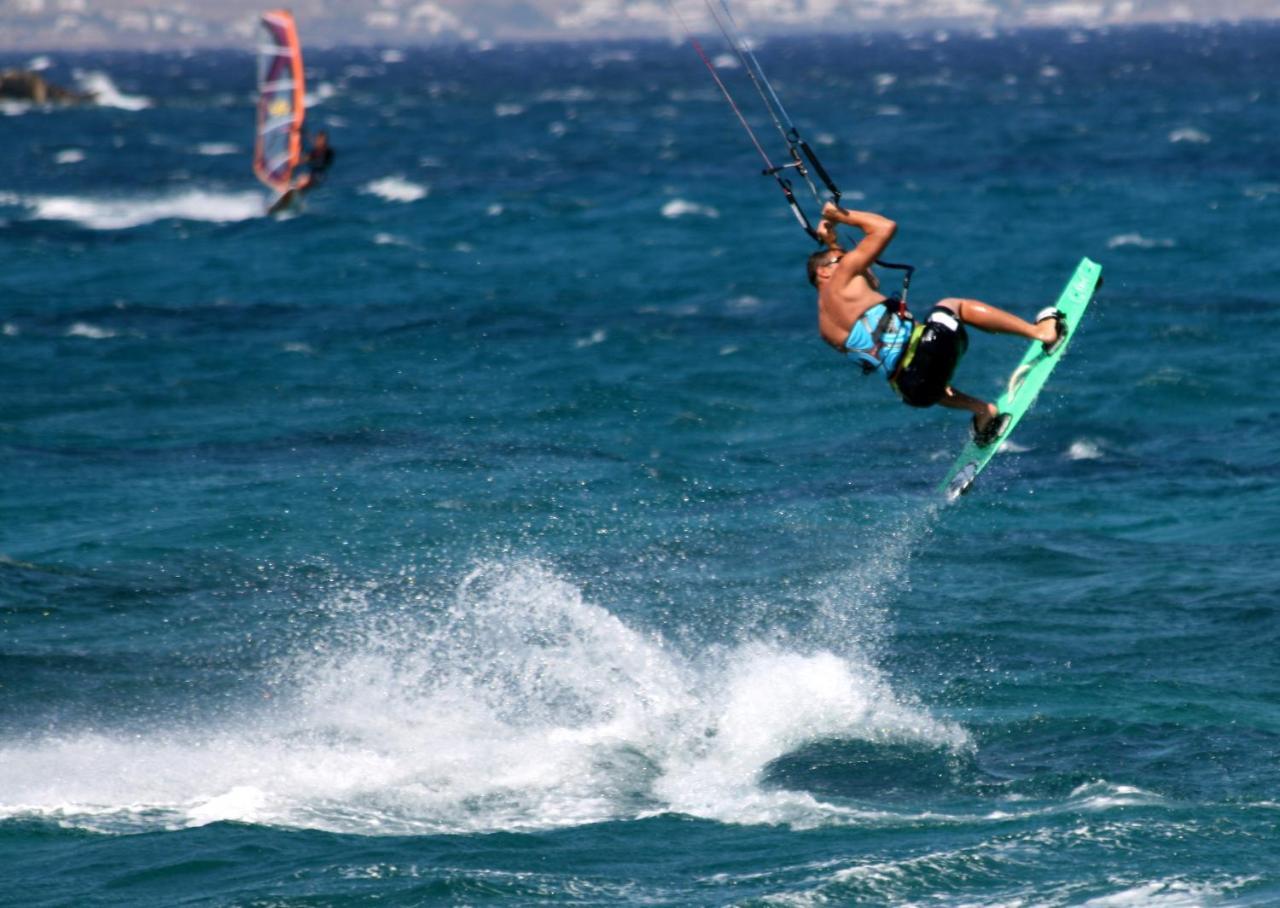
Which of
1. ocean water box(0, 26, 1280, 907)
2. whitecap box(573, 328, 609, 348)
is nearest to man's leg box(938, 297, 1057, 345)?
ocean water box(0, 26, 1280, 907)

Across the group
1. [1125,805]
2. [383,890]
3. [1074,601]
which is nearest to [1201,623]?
[1074,601]

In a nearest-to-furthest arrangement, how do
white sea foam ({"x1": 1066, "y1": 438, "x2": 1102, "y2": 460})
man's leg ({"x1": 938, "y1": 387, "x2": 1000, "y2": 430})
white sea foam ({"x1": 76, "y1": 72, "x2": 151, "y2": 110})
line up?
man's leg ({"x1": 938, "y1": 387, "x2": 1000, "y2": 430}) → white sea foam ({"x1": 1066, "y1": 438, "x2": 1102, "y2": 460}) → white sea foam ({"x1": 76, "y1": 72, "x2": 151, "y2": 110})

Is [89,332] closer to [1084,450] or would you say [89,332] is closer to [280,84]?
[280,84]

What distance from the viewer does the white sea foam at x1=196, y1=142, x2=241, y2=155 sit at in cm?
7819

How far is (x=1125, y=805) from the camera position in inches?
572

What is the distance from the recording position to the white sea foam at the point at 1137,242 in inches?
1693

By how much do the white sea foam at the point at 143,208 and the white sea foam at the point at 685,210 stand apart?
1179cm

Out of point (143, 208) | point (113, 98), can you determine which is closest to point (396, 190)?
point (143, 208)

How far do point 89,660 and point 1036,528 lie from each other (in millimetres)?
10980

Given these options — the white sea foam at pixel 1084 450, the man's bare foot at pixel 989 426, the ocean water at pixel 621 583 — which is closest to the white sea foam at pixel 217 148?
the ocean water at pixel 621 583

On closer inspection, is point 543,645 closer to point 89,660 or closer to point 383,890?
point 89,660

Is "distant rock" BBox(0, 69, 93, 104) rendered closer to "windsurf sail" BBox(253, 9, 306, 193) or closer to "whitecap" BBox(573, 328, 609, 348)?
"windsurf sail" BBox(253, 9, 306, 193)

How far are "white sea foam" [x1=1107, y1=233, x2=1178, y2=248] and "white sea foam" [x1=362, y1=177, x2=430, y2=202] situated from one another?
70.7ft

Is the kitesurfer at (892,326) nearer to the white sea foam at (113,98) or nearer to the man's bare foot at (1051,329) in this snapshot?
the man's bare foot at (1051,329)
